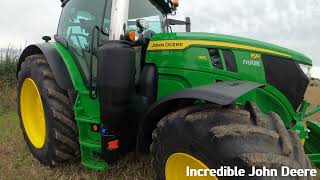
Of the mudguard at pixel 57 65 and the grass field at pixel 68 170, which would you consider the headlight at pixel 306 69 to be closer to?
the grass field at pixel 68 170

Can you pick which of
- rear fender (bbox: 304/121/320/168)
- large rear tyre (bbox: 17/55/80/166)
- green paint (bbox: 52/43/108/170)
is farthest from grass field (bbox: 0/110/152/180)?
rear fender (bbox: 304/121/320/168)

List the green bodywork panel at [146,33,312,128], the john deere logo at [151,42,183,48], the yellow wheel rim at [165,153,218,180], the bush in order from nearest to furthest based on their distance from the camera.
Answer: the yellow wheel rim at [165,153,218,180] → the green bodywork panel at [146,33,312,128] → the john deere logo at [151,42,183,48] → the bush

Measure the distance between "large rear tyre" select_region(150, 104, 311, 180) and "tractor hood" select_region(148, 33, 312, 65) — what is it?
824mm

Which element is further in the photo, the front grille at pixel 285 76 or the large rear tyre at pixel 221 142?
the front grille at pixel 285 76

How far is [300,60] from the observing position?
366cm

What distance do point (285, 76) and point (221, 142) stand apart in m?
1.41

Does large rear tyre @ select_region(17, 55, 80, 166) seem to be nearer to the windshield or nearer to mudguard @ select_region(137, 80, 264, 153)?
mudguard @ select_region(137, 80, 264, 153)

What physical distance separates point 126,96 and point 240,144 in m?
1.39

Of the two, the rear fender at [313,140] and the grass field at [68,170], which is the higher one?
the rear fender at [313,140]

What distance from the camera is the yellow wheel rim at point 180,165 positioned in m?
2.79

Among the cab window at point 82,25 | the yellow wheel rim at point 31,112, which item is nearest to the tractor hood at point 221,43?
the cab window at point 82,25

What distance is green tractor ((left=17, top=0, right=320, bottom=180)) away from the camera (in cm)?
265

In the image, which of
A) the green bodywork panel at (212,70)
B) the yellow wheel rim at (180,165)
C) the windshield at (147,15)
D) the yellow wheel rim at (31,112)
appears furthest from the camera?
the yellow wheel rim at (31,112)

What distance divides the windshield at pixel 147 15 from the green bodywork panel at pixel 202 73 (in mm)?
385
